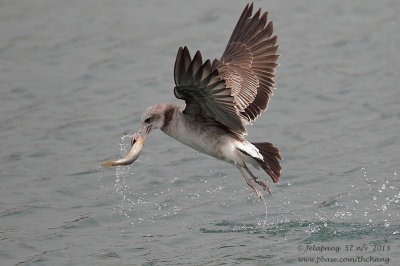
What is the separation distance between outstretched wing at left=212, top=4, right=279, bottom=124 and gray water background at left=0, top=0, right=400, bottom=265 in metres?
1.19

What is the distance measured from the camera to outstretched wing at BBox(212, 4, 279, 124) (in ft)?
30.4

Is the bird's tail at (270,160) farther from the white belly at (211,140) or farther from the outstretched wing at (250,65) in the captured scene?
the outstretched wing at (250,65)

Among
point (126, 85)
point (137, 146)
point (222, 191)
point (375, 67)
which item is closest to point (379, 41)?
point (375, 67)

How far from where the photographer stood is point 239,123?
28.6 ft

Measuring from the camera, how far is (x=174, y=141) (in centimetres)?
1191

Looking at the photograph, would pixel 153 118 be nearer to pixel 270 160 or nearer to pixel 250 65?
pixel 270 160

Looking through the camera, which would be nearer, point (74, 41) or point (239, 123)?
point (239, 123)

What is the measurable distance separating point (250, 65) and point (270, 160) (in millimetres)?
1133

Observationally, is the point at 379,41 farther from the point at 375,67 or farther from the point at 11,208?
the point at 11,208

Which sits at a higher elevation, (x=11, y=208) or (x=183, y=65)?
(x=183, y=65)

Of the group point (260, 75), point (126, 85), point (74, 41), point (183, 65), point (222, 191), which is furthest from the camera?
point (74, 41)

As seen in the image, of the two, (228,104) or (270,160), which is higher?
(228,104)

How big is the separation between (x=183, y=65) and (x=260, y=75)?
1904mm

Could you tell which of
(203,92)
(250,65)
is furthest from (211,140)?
(250,65)
